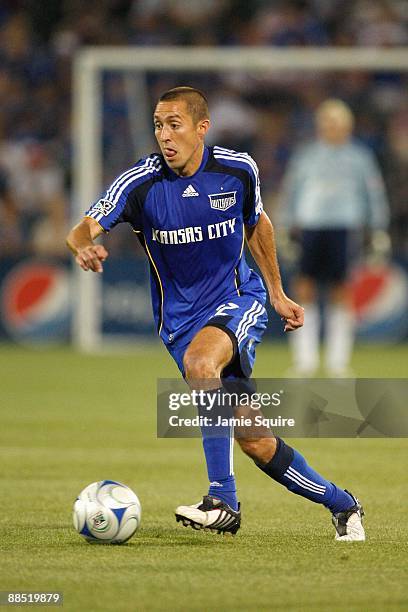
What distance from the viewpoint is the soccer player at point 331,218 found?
13938 millimetres

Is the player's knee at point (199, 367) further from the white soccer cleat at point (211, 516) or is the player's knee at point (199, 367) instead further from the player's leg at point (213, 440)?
the white soccer cleat at point (211, 516)

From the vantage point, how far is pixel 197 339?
19.4ft

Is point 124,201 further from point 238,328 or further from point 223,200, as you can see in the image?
point 238,328

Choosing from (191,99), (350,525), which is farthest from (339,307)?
(350,525)

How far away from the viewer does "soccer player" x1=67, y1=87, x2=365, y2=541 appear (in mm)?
5930

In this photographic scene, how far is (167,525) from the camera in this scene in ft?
20.9

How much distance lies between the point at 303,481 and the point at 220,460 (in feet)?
1.20

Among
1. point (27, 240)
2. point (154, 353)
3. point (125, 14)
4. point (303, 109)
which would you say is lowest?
point (154, 353)

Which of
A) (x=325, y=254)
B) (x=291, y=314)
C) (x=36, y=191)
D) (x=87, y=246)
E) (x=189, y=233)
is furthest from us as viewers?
(x=36, y=191)

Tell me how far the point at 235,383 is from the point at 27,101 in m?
→ 13.3

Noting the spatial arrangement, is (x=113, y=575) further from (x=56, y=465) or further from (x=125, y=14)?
(x=125, y=14)

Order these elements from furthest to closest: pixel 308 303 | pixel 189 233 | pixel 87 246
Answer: pixel 308 303 < pixel 189 233 < pixel 87 246

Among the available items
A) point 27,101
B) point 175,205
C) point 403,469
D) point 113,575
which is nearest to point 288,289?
point 27,101

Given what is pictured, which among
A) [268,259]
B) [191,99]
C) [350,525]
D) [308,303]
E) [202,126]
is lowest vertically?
[350,525]
